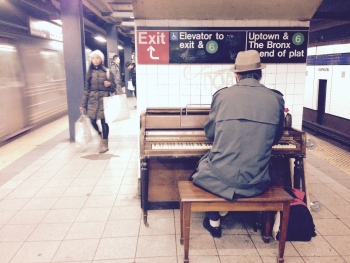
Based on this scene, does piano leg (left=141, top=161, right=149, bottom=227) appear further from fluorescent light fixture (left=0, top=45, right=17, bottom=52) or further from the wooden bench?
fluorescent light fixture (left=0, top=45, right=17, bottom=52)

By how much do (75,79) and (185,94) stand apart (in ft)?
11.4

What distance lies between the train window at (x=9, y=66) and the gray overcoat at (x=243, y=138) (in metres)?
5.46

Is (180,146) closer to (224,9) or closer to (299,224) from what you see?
(299,224)

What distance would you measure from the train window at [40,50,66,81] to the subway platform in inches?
161

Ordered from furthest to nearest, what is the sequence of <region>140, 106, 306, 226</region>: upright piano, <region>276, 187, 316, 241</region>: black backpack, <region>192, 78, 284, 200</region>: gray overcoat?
<region>140, 106, 306, 226</region>: upright piano < <region>276, 187, 316, 241</region>: black backpack < <region>192, 78, 284, 200</region>: gray overcoat

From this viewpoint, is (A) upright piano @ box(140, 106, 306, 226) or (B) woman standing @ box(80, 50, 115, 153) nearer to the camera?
(A) upright piano @ box(140, 106, 306, 226)

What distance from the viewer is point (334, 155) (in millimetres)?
5797

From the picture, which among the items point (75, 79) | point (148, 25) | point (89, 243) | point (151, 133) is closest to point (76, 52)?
point (75, 79)

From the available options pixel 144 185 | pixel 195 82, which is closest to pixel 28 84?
pixel 195 82

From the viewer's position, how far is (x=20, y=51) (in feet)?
23.1

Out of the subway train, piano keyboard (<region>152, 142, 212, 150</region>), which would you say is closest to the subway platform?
piano keyboard (<region>152, 142, 212, 150</region>)

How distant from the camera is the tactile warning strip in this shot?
5.21 metres

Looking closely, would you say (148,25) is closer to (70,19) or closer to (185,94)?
(185,94)

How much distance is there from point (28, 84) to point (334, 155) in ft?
22.7
